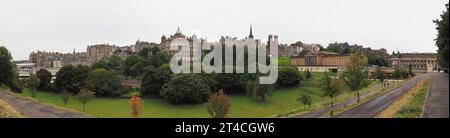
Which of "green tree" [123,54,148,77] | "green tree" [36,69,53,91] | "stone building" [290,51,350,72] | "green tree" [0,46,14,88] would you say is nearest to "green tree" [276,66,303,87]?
"green tree" [123,54,148,77]

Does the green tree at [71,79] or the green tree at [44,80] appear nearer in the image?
the green tree at [71,79]

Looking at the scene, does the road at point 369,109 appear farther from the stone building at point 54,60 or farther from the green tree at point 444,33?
the stone building at point 54,60

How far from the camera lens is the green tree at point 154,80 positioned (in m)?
62.9

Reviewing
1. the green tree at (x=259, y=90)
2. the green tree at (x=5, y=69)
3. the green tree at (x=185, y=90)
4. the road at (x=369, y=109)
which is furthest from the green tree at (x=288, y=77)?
the green tree at (x=5, y=69)

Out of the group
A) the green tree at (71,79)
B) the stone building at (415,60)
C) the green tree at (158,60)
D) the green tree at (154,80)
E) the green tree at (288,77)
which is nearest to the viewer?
the green tree at (154,80)

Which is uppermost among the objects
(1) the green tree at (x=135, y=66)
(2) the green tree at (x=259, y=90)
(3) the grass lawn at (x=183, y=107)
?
(1) the green tree at (x=135, y=66)

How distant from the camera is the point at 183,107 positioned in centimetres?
5416

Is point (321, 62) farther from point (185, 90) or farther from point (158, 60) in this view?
point (185, 90)

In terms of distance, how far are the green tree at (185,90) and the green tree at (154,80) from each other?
3.47 metres

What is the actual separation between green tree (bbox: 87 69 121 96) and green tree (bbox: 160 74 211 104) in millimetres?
8605

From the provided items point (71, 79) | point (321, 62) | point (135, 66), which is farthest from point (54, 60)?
point (71, 79)

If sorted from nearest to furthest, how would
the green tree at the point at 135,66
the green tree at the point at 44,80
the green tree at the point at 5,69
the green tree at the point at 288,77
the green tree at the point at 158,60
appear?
the green tree at the point at 5,69 → the green tree at the point at 288,77 → the green tree at the point at 44,80 → the green tree at the point at 158,60 → the green tree at the point at 135,66

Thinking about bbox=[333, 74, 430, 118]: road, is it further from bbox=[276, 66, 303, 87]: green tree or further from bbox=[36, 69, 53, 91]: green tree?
bbox=[36, 69, 53, 91]: green tree
